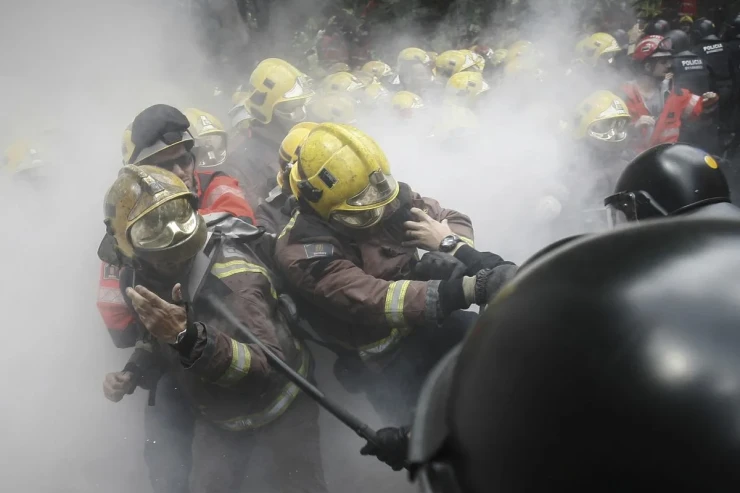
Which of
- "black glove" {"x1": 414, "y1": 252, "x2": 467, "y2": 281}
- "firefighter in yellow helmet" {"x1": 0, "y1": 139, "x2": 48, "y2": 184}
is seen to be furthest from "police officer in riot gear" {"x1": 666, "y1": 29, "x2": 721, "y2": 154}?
"firefighter in yellow helmet" {"x1": 0, "y1": 139, "x2": 48, "y2": 184}

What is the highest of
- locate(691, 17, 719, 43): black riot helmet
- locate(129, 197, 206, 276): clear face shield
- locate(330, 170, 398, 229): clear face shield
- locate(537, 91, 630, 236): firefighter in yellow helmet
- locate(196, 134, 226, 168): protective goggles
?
locate(129, 197, 206, 276): clear face shield

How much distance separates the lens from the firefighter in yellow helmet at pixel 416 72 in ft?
26.4

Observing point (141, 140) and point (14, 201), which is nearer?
point (141, 140)

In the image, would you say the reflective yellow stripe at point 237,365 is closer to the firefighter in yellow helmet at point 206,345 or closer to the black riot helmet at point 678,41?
the firefighter in yellow helmet at point 206,345

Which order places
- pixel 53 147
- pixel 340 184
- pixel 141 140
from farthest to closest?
1. pixel 53 147
2. pixel 141 140
3. pixel 340 184

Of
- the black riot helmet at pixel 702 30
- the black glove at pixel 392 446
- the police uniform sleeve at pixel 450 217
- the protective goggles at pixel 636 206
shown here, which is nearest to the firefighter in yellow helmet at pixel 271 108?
the police uniform sleeve at pixel 450 217

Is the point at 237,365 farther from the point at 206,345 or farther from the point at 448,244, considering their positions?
the point at 448,244

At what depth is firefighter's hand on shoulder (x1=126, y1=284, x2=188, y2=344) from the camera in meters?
1.76

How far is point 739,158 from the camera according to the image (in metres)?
6.52

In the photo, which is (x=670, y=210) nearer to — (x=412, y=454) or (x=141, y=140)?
(x=412, y=454)

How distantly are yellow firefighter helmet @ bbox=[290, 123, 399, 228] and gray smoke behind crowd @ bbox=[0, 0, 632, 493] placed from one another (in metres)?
0.95

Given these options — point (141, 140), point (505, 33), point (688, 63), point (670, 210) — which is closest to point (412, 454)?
point (670, 210)

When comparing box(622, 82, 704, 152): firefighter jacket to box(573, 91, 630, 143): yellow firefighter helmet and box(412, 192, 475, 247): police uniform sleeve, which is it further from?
box(412, 192, 475, 247): police uniform sleeve

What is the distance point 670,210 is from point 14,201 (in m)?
4.69
